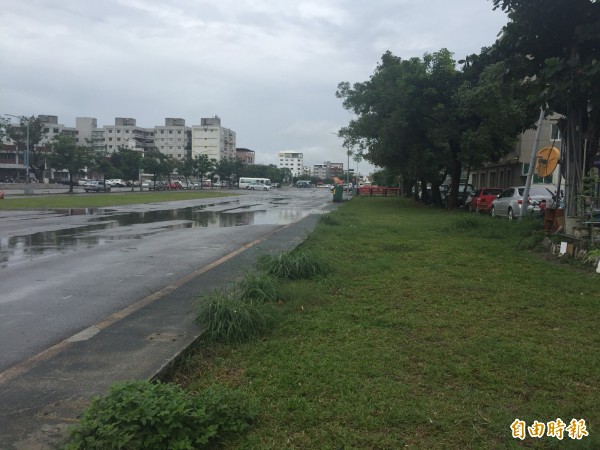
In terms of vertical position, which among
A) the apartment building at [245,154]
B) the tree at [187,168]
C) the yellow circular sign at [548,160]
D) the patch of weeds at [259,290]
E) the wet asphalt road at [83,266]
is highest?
the apartment building at [245,154]

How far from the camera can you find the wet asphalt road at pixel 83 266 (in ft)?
19.6

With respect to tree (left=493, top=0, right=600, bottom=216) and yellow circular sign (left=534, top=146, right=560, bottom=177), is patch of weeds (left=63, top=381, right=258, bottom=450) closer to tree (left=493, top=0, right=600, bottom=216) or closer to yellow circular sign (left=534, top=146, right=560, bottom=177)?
tree (left=493, top=0, right=600, bottom=216)

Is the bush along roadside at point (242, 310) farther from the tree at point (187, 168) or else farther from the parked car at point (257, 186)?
the tree at point (187, 168)

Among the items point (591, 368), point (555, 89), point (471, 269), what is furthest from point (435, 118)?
point (591, 368)

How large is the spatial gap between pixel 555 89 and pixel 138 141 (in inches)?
5791

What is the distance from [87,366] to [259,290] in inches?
96.0

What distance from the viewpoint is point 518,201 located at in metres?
20.2

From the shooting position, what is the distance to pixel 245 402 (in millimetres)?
3602

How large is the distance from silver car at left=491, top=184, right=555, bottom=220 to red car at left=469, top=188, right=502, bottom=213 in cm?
383

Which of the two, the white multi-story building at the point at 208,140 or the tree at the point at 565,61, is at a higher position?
the white multi-story building at the point at 208,140

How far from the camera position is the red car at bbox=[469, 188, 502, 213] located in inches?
1045

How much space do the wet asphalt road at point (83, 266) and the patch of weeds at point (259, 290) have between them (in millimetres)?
1744

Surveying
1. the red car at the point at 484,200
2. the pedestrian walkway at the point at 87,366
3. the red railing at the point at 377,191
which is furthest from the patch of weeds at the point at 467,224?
the red railing at the point at 377,191

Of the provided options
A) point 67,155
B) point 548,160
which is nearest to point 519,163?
point 548,160
